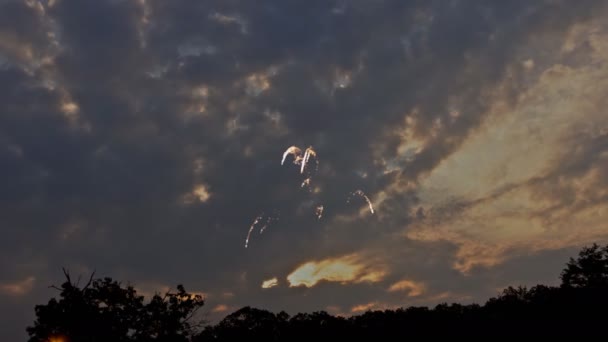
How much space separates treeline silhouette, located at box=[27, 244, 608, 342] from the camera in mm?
41469

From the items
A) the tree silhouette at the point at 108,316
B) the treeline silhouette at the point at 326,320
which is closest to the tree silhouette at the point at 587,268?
the treeline silhouette at the point at 326,320

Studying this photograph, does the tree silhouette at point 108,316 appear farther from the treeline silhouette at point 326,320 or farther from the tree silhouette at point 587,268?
the tree silhouette at point 587,268

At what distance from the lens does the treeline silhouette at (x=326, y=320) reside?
1633 inches

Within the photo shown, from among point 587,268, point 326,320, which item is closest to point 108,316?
point 326,320

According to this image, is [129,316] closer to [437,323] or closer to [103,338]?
[103,338]

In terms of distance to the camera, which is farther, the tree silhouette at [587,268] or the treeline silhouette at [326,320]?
the tree silhouette at [587,268]

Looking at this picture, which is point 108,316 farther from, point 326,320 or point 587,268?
point 587,268

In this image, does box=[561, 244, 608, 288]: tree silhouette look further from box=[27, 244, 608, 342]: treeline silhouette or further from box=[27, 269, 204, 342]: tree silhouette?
box=[27, 269, 204, 342]: tree silhouette

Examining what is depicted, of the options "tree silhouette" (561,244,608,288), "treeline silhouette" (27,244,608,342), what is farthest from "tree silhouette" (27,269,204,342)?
"tree silhouette" (561,244,608,288)

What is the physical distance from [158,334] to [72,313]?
35.8ft

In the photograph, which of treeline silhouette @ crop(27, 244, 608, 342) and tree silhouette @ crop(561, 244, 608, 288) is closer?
treeline silhouette @ crop(27, 244, 608, 342)

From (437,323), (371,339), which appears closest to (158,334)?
(371,339)

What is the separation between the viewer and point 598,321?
37.5 metres

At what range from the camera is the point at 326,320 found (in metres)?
67.1
